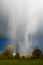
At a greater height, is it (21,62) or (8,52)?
(8,52)

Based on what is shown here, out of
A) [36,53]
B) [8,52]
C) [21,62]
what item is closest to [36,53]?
[36,53]

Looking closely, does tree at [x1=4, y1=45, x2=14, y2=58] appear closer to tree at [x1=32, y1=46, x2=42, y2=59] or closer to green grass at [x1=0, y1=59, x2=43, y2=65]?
green grass at [x1=0, y1=59, x2=43, y2=65]

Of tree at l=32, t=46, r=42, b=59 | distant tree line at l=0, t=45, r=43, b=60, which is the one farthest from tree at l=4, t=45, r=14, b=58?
tree at l=32, t=46, r=42, b=59

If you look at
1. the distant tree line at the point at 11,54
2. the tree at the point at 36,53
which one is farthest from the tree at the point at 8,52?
the tree at the point at 36,53

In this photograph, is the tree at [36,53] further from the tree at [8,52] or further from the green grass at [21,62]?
the tree at [8,52]

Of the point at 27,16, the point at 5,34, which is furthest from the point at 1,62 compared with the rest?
the point at 27,16

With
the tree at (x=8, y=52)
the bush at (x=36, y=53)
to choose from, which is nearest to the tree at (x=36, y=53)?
the bush at (x=36, y=53)

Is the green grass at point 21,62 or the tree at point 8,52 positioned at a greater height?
the tree at point 8,52

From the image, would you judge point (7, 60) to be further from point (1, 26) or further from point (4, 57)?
point (1, 26)

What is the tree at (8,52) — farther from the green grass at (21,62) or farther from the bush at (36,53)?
the bush at (36,53)

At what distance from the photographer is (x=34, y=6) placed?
136 centimetres

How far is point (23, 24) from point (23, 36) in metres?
0.13

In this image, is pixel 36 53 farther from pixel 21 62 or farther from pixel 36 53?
pixel 21 62

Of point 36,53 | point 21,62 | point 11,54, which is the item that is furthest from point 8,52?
point 36,53
